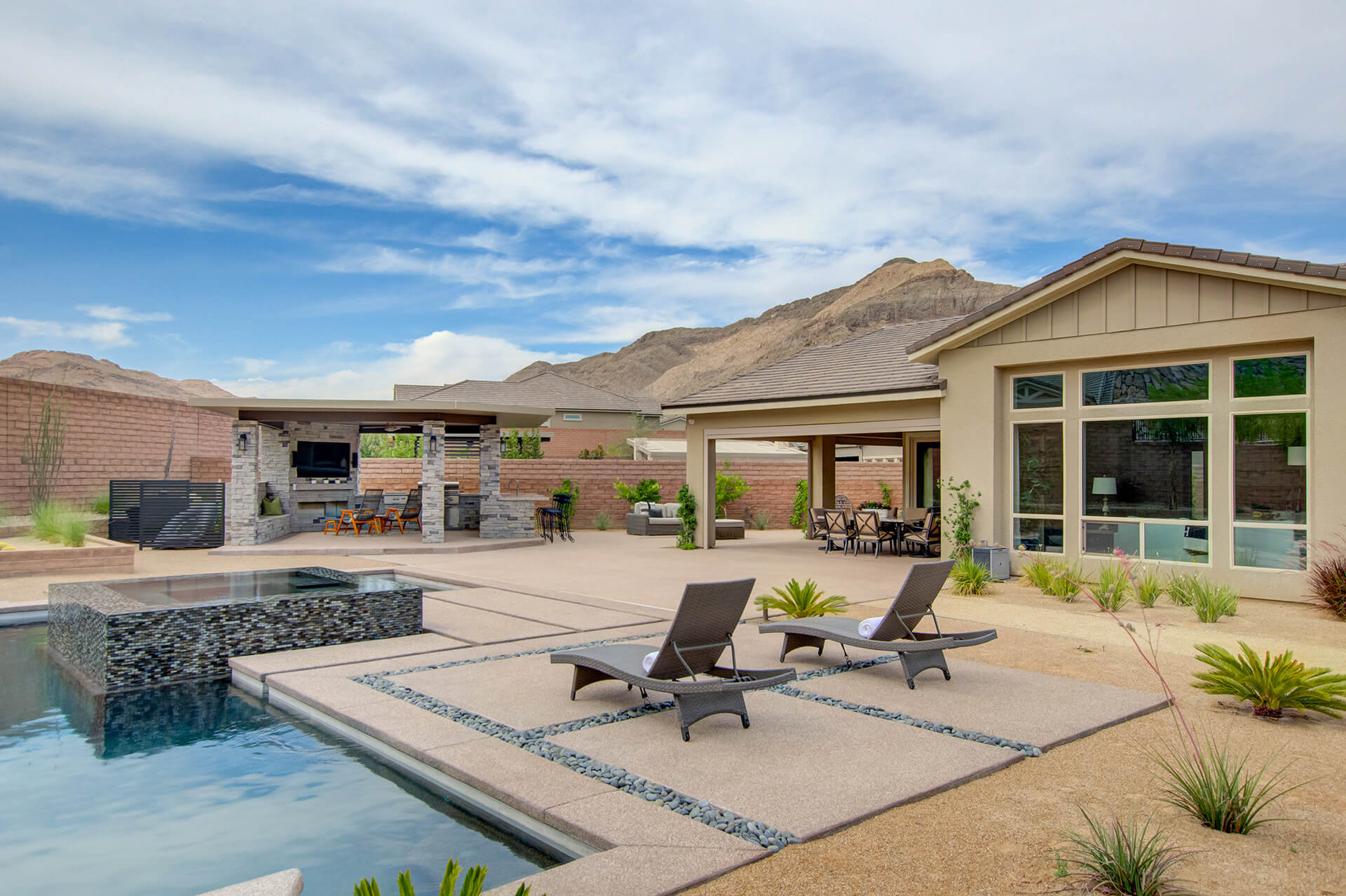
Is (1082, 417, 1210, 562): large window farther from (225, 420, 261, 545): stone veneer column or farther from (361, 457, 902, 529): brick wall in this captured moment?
(225, 420, 261, 545): stone veneer column

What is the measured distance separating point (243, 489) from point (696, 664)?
14.9m

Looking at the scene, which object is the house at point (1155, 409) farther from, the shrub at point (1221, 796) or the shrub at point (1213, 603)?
the shrub at point (1221, 796)

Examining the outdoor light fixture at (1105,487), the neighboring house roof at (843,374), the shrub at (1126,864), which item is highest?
the neighboring house roof at (843,374)

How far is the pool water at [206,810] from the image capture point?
12.5 feet

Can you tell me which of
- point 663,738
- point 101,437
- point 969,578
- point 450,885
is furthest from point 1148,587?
point 101,437

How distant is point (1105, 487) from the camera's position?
39.1ft

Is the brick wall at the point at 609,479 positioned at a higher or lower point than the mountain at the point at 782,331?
lower

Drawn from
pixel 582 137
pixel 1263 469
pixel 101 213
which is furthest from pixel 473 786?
pixel 101 213

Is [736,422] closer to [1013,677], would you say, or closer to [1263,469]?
[1263,469]

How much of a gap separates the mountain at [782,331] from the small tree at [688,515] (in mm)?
56106

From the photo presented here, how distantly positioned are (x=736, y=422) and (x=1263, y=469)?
934 centimetres

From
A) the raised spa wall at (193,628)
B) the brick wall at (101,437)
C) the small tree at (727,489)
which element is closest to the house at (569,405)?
the brick wall at (101,437)

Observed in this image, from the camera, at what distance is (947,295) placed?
8162 cm

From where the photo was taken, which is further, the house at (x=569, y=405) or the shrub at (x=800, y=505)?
the house at (x=569, y=405)
